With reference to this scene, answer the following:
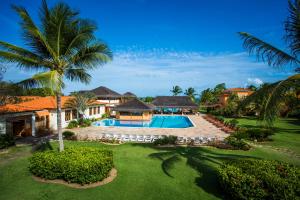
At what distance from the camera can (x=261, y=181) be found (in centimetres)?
679

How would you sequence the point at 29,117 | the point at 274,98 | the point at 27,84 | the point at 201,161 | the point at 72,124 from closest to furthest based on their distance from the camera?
the point at 274,98 < the point at 27,84 < the point at 201,161 < the point at 29,117 < the point at 72,124

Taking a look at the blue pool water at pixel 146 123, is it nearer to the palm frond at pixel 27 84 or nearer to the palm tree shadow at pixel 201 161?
the palm tree shadow at pixel 201 161

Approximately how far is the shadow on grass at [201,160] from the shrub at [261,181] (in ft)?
3.54

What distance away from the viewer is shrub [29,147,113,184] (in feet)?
28.2

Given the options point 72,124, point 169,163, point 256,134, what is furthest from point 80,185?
point 72,124

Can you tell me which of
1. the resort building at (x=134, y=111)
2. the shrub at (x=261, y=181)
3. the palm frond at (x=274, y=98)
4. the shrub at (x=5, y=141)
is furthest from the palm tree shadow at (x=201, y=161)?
the resort building at (x=134, y=111)

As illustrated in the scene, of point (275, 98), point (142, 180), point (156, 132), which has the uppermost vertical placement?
point (275, 98)

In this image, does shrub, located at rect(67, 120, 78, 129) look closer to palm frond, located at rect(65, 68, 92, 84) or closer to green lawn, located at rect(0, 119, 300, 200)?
green lawn, located at rect(0, 119, 300, 200)

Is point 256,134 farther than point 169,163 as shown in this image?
Yes

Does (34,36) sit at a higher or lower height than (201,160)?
higher

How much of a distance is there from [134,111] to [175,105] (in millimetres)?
14541

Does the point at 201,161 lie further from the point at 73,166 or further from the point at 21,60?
the point at 21,60

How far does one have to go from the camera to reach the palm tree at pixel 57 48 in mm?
9141

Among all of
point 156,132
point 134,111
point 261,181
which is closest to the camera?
point 261,181
